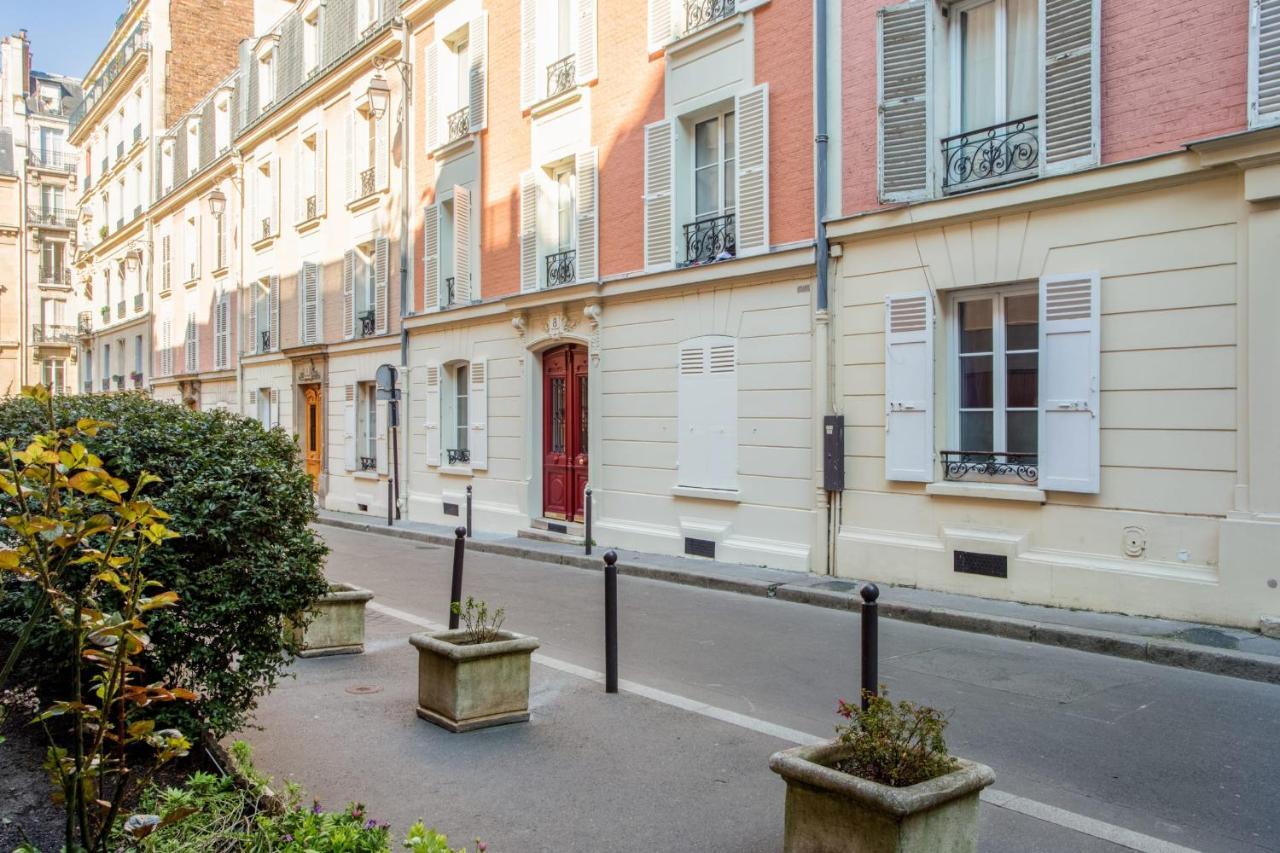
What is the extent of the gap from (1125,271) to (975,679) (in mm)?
4242

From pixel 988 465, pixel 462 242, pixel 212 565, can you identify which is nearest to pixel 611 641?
pixel 212 565

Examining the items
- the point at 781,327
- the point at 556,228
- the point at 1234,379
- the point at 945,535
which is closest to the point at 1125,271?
the point at 1234,379

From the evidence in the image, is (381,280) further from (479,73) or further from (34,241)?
(34,241)

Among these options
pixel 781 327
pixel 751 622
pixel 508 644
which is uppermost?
pixel 781 327

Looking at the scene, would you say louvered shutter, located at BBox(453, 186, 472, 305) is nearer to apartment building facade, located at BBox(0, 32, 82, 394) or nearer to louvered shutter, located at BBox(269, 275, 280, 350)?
louvered shutter, located at BBox(269, 275, 280, 350)

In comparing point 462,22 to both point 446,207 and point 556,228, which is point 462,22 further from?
point 556,228

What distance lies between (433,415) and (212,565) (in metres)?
15.0

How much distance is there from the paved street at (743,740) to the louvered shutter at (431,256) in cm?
1146

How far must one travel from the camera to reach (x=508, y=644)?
19.7 ft

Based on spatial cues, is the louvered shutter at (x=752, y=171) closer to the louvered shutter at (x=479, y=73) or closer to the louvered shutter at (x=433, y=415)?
the louvered shutter at (x=479, y=73)

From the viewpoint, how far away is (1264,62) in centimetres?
822

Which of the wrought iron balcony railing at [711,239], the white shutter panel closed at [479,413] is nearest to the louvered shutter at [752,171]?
the wrought iron balcony railing at [711,239]

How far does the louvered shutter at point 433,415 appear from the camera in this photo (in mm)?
19641

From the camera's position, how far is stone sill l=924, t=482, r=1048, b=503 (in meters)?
9.80
